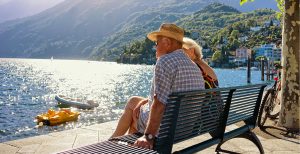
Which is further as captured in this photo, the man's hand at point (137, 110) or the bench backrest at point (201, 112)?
the man's hand at point (137, 110)

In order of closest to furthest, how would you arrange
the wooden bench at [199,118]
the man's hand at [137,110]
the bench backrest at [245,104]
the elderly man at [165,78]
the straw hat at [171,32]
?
1. the wooden bench at [199,118]
2. the elderly man at [165,78]
3. the straw hat at [171,32]
4. the man's hand at [137,110]
5. the bench backrest at [245,104]

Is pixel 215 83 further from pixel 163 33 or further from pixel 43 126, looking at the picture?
pixel 43 126

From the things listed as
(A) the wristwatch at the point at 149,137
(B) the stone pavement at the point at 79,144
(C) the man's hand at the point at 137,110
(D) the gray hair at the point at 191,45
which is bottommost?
(B) the stone pavement at the point at 79,144

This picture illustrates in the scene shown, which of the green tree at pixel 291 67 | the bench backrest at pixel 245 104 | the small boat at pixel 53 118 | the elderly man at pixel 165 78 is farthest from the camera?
→ the small boat at pixel 53 118

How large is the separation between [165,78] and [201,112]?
64 cm

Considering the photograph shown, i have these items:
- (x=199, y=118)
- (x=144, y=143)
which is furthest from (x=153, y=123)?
(x=199, y=118)

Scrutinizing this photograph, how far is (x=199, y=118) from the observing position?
4.33m

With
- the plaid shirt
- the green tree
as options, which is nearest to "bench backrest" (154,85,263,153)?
the plaid shirt

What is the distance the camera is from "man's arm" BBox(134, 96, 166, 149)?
3762 millimetres

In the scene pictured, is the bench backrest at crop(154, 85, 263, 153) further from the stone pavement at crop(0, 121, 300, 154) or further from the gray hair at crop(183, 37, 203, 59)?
the stone pavement at crop(0, 121, 300, 154)

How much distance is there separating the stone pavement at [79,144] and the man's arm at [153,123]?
2372mm

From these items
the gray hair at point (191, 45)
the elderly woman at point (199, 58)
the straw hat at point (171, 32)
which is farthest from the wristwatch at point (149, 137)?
the gray hair at point (191, 45)

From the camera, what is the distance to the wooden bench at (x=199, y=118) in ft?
11.9

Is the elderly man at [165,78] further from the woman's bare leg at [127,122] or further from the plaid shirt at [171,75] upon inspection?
the woman's bare leg at [127,122]
